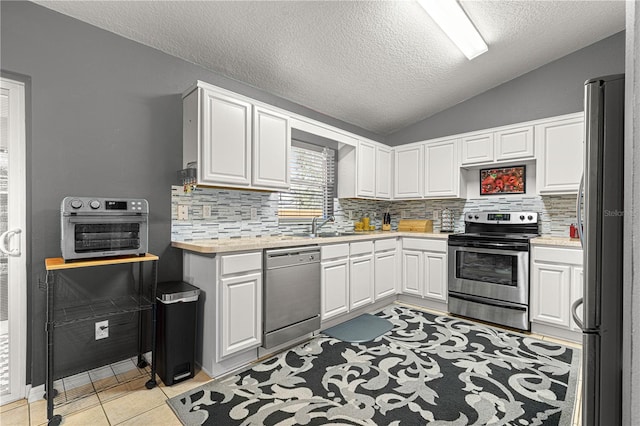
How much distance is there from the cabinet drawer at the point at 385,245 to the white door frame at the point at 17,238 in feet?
10.4

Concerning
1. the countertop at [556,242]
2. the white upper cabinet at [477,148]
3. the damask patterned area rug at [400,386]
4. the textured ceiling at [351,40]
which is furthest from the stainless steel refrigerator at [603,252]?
the white upper cabinet at [477,148]

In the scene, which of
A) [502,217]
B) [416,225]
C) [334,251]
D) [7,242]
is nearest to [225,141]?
[334,251]

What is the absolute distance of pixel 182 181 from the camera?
276cm

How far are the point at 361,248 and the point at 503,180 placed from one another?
2.10 m

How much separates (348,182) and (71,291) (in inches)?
123

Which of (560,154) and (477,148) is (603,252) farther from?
(477,148)

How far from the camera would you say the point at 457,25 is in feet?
9.38

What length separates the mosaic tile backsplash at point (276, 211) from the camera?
113 inches

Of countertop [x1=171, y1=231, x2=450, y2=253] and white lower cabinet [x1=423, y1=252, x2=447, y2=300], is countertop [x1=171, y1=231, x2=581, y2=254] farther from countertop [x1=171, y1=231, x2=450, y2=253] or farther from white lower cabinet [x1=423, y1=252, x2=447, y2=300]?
white lower cabinet [x1=423, y1=252, x2=447, y2=300]

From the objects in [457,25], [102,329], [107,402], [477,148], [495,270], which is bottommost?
[107,402]

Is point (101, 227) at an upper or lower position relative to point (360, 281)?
upper

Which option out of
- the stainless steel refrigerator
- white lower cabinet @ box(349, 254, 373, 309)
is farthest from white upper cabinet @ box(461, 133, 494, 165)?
the stainless steel refrigerator

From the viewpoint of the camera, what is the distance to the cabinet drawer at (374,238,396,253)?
12.6ft

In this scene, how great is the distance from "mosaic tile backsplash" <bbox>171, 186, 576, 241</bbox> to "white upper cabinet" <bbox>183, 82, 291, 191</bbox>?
0.34 meters
